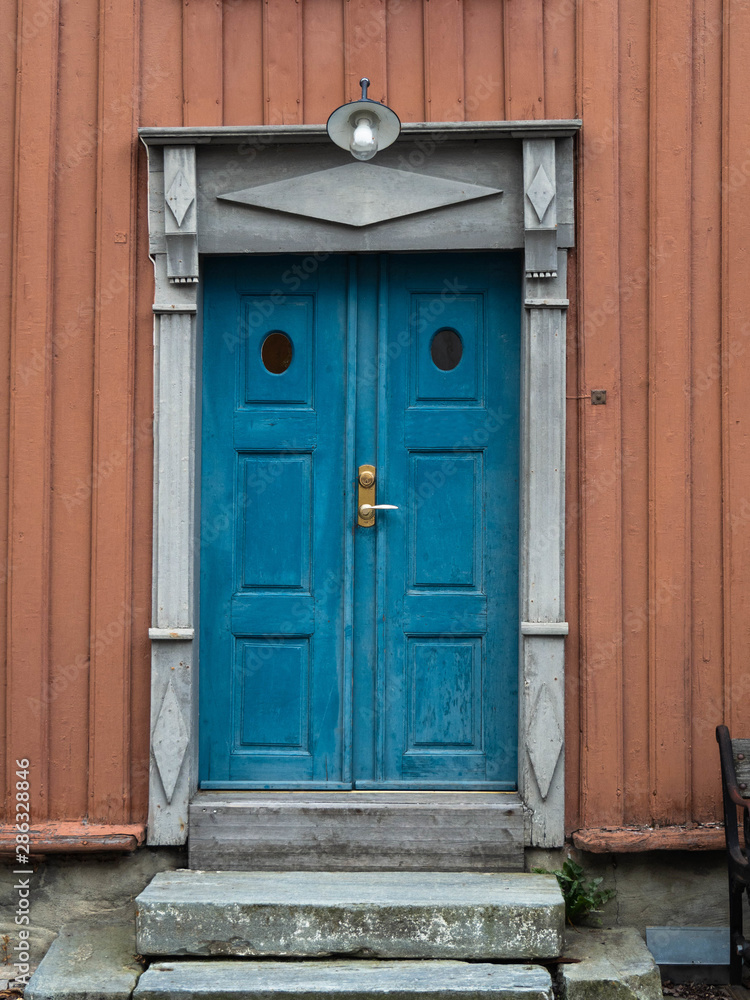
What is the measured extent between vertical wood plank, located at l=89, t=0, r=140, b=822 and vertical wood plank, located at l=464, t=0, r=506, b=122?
1.50 meters

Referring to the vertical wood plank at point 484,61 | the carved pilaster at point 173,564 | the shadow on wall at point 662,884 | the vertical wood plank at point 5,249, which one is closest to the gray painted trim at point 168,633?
the carved pilaster at point 173,564

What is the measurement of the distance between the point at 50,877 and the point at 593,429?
10.2 ft

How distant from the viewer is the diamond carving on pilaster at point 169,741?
383cm

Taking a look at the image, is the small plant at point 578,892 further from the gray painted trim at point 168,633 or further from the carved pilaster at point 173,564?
the gray painted trim at point 168,633

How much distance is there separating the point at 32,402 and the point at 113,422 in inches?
15.0

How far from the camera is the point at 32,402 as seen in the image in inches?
155

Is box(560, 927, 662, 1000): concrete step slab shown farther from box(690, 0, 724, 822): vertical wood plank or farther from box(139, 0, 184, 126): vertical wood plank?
box(139, 0, 184, 126): vertical wood plank

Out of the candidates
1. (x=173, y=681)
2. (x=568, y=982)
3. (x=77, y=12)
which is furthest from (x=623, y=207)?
(x=568, y=982)

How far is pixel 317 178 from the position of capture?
3.93m

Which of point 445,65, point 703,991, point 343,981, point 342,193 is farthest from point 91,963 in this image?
point 445,65

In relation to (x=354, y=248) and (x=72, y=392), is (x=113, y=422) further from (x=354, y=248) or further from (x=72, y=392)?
(x=354, y=248)

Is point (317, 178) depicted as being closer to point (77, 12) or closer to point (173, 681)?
point (77, 12)

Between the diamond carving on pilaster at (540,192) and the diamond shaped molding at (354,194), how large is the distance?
0.16 metres

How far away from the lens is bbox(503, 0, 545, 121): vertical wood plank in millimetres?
3906
